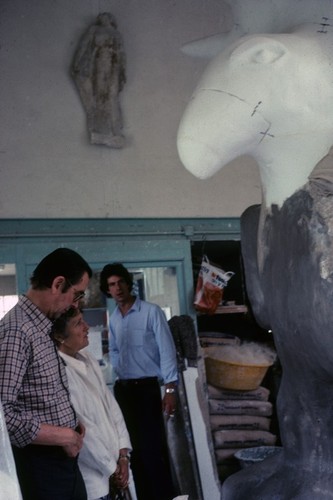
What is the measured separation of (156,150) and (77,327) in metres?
1.67

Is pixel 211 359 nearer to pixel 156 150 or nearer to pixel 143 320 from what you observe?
pixel 143 320

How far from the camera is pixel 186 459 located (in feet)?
11.9

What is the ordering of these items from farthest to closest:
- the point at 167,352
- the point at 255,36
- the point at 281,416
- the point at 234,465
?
the point at 234,465 < the point at 167,352 < the point at 281,416 < the point at 255,36

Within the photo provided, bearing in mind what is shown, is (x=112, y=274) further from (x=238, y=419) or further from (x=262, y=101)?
(x=262, y=101)

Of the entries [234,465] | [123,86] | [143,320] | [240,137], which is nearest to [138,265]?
[143,320]

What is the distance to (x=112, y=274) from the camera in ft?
11.7

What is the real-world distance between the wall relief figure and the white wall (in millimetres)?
56

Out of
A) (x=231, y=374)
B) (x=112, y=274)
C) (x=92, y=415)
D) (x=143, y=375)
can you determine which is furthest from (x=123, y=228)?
(x=92, y=415)

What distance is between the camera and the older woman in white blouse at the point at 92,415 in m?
2.37

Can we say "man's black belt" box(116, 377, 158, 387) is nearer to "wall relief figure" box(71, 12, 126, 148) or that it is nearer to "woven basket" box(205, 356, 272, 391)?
"woven basket" box(205, 356, 272, 391)

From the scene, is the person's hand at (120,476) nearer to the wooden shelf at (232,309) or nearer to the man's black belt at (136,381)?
the man's black belt at (136,381)

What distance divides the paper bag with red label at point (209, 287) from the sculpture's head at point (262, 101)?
2.23 meters

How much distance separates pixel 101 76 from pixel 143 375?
172 centimetres

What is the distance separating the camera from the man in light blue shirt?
11.4ft
